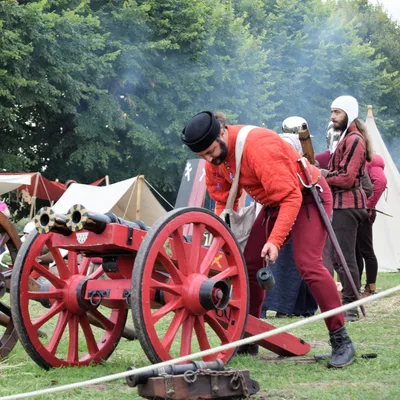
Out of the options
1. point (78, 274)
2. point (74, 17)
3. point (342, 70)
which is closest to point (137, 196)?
point (74, 17)

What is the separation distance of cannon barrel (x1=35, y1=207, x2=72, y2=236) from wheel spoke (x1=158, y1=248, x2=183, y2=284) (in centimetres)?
49

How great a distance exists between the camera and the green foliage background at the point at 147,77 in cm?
2083

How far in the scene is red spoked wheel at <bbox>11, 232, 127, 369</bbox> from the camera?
421cm

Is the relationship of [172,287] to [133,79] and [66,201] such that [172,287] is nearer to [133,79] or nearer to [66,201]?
[66,201]

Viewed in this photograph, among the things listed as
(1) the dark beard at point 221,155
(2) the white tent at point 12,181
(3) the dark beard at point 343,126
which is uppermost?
(2) the white tent at point 12,181

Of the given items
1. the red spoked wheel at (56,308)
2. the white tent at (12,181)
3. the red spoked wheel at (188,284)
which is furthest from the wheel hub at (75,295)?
the white tent at (12,181)

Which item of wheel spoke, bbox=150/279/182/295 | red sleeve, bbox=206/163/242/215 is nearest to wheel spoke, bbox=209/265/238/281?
wheel spoke, bbox=150/279/182/295

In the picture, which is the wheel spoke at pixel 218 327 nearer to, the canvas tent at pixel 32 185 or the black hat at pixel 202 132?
the black hat at pixel 202 132

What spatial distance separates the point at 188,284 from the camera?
3.99 metres

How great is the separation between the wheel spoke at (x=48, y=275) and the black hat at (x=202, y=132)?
1.00 m

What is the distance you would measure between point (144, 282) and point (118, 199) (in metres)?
10.6

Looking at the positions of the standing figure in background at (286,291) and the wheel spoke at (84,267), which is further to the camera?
the standing figure in background at (286,291)

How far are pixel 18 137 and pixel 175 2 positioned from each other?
21.7 feet

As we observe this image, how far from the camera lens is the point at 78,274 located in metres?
4.52
